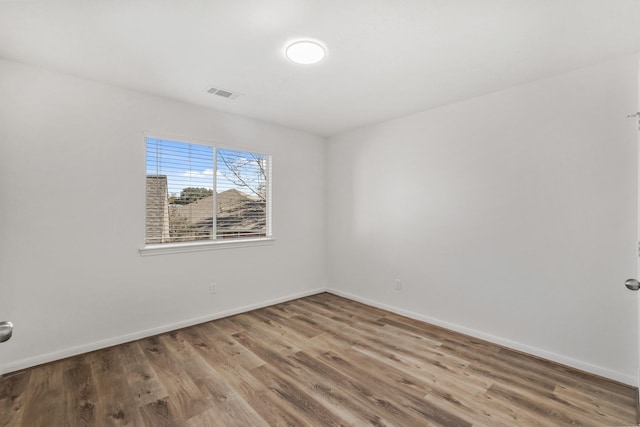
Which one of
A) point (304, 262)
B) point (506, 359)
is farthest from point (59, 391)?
point (506, 359)

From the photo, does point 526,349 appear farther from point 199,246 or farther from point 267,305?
point 199,246

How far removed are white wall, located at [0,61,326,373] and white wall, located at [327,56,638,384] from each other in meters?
2.20

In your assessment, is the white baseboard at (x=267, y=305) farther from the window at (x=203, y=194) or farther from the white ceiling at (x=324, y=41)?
the white ceiling at (x=324, y=41)

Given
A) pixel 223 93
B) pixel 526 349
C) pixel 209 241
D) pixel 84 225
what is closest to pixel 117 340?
pixel 84 225

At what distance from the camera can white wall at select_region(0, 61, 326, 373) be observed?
7.82 feet

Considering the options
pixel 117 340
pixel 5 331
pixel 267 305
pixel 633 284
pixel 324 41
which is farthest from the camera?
pixel 267 305

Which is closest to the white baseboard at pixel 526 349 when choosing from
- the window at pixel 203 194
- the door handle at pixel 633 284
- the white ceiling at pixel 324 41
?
the door handle at pixel 633 284

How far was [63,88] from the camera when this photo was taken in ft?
8.43

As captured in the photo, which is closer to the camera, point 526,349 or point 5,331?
point 5,331

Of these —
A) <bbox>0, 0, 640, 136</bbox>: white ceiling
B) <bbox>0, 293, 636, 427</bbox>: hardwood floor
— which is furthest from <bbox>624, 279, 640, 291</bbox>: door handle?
<bbox>0, 0, 640, 136</bbox>: white ceiling

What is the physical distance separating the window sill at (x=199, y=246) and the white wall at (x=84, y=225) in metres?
0.06

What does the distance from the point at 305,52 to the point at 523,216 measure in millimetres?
2369

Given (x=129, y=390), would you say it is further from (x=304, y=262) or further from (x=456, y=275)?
(x=456, y=275)

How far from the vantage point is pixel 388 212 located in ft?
12.6
